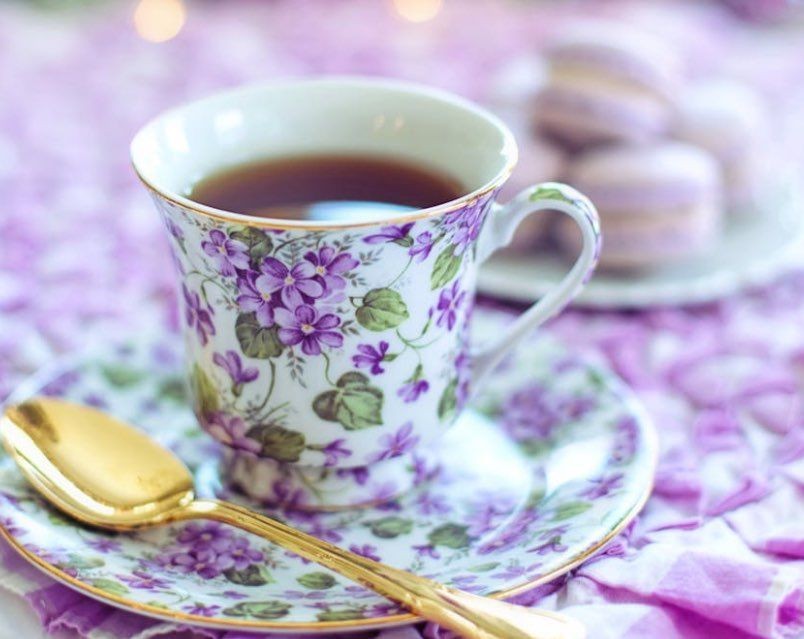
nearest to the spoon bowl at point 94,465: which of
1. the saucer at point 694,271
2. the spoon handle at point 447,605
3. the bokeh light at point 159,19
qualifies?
the spoon handle at point 447,605

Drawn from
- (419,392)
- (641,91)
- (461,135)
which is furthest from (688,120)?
(419,392)

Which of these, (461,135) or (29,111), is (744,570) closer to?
(461,135)

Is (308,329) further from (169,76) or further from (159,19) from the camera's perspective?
(159,19)

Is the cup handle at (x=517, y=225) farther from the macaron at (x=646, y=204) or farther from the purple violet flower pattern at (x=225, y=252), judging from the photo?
the macaron at (x=646, y=204)

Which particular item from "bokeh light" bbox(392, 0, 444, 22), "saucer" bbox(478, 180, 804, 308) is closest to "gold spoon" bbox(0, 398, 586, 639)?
"saucer" bbox(478, 180, 804, 308)

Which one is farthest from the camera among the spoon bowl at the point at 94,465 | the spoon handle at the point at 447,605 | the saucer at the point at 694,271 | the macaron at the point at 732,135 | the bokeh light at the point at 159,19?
the bokeh light at the point at 159,19

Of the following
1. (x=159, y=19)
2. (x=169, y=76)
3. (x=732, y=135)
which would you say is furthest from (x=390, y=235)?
(x=159, y=19)
